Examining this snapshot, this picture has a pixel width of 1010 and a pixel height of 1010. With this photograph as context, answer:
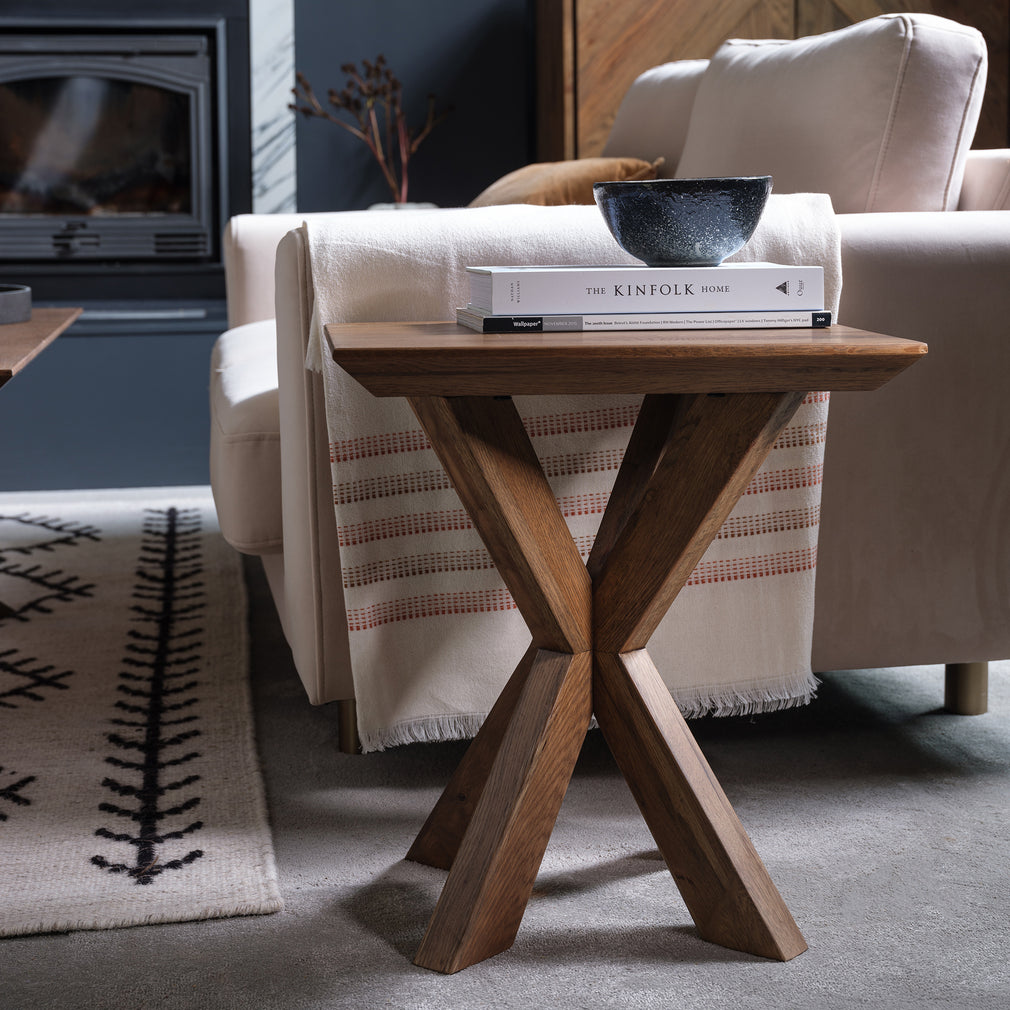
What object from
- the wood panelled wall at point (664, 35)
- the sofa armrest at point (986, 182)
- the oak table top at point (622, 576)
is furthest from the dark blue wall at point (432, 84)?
the oak table top at point (622, 576)

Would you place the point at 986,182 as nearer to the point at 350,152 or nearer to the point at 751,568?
the point at 751,568

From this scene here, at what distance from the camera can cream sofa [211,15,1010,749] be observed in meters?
1.33

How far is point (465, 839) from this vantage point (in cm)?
105

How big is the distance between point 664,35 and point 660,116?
3.78 ft

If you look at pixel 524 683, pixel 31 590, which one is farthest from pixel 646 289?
pixel 31 590

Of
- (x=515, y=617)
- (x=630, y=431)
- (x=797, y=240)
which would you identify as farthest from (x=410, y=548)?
(x=797, y=240)

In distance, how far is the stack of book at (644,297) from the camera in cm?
104

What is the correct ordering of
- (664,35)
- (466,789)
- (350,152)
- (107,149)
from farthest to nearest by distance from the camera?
(350,152) < (107,149) < (664,35) < (466,789)

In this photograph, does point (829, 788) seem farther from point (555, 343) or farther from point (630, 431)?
point (555, 343)

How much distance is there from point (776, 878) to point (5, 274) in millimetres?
3114

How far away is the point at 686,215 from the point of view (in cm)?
108

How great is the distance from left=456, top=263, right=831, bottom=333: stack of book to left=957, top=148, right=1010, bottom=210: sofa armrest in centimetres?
55

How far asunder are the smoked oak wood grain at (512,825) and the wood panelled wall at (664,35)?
8.45 ft

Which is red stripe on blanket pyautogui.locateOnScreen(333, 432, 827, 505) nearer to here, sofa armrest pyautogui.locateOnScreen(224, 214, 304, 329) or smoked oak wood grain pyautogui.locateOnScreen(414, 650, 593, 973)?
smoked oak wood grain pyautogui.locateOnScreen(414, 650, 593, 973)
